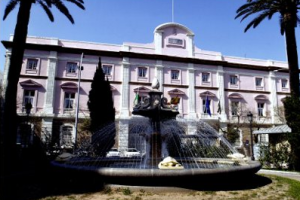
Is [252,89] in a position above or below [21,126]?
above

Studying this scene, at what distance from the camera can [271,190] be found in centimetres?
701

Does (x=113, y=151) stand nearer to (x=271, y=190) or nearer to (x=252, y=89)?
(x=271, y=190)

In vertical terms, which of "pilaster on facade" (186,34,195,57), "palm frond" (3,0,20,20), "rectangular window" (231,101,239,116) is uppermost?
"pilaster on facade" (186,34,195,57)

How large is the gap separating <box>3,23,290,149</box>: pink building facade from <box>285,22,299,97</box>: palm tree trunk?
41.5ft

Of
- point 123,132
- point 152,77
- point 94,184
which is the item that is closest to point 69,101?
point 123,132

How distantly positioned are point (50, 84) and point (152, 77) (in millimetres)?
12094

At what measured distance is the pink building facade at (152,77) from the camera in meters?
26.6

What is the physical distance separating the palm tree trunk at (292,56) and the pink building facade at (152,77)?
1266cm

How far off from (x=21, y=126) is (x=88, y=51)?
1120 centimetres

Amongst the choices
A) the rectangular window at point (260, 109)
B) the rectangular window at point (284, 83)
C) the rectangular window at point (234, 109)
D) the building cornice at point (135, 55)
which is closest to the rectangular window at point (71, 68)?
the building cornice at point (135, 55)

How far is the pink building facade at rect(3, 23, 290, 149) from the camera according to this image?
87.4ft

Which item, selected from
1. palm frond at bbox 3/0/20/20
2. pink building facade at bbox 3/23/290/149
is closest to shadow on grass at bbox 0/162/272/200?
palm frond at bbox 3/0/20/20

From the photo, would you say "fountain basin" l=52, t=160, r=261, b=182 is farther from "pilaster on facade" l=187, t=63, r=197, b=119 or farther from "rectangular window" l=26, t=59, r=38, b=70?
"rectangular window" l=26, t=59, r=38, b=70

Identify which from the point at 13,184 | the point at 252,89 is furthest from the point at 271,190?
the point at 252,89
